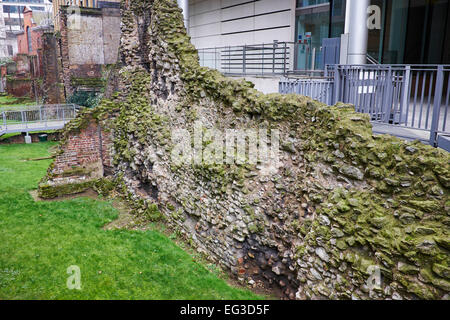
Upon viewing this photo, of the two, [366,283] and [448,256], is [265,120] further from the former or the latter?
[448,256]

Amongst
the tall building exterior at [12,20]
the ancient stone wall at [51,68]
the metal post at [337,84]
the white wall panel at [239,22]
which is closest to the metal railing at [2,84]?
the ancient stone wall at [51,68]

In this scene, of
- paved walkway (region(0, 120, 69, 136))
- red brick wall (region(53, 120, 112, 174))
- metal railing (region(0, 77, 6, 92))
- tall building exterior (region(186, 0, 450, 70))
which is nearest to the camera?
red brick wall (region(53, 120, 112, 174))

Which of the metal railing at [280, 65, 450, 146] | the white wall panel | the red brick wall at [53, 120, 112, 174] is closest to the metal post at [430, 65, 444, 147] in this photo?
the metal railing at [280, 65, 450, 146]

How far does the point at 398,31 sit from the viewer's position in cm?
1469

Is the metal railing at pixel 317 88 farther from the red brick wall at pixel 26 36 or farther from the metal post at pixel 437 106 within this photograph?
the red brick wall at pixel 26 36

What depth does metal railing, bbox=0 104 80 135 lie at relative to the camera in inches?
818

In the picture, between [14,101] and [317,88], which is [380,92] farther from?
[14,101]

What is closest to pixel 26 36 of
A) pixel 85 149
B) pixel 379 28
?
pixel 85 149

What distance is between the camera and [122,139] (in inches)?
506

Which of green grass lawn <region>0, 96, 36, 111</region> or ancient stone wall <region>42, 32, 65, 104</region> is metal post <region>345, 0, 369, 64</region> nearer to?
ancient stone wall <region>42, 32, 65, 104</region>

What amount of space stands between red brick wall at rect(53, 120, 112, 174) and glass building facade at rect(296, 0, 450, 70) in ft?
26.8

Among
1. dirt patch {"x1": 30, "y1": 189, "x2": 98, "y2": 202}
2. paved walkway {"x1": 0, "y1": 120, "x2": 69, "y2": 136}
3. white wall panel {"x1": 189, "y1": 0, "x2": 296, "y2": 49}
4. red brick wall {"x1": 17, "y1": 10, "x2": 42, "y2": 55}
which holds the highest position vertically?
red brick wall {"x1": 17, "y1": 10, "x2": 42, "y2": 55}

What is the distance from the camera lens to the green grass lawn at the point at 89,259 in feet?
23.6

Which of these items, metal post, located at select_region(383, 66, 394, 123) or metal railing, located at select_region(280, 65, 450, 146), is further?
metal post, located at select_region(383, 66, 394, 123)
